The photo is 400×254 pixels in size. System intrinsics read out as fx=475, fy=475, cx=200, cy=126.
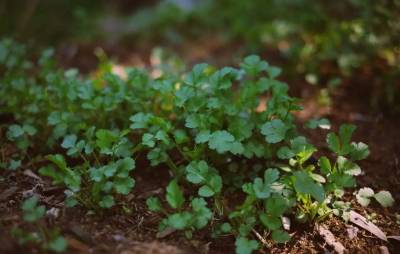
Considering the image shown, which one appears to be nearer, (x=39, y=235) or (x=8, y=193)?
(x=39, y=235)

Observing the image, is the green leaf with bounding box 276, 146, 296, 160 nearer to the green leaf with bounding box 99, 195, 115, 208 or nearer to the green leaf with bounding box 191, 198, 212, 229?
the green leaf with bounding box 191, 198, 212, 229

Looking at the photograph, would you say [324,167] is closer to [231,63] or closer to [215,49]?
[231,63]

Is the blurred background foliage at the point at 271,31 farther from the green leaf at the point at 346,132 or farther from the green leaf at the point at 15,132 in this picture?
the green leaf at the point at 15,132

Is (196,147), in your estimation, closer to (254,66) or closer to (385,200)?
(254,66)

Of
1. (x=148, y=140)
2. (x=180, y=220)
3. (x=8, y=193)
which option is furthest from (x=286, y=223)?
(x=8, y=193)

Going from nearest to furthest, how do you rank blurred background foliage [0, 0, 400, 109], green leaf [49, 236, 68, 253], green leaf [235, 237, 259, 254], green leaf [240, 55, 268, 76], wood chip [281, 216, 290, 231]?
1. green leaf [49, 236, 68, 253]
2. green leaf [235, 237, 259, 254]
3. wood chip [281, 216, 290, 231]
4. green leaf [240, 55, 268, 76]
5. blurred background foliage [0, 0, 400, 109]

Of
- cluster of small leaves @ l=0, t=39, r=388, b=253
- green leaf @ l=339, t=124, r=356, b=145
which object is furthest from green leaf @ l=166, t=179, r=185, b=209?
green leaf @ l=339, t=124, r=356, b=145

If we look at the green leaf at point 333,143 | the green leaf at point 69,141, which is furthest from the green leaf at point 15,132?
the green leaf at point 333,143
